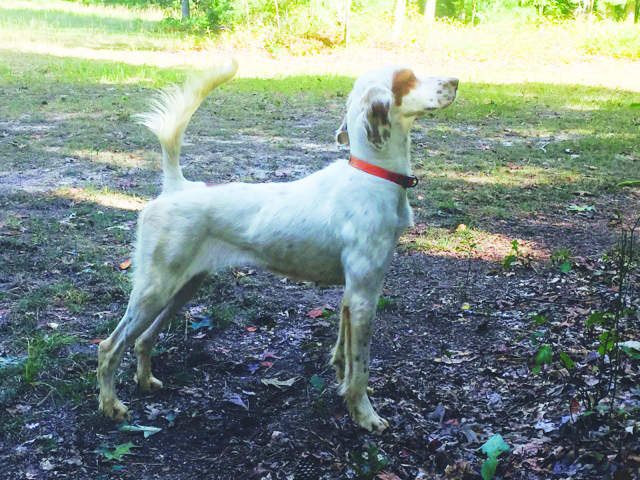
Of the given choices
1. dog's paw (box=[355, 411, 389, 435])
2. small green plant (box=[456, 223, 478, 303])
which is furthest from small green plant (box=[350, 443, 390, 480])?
small green plant (box=[456, 223, 478, 303])

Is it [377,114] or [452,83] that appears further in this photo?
[452,83]

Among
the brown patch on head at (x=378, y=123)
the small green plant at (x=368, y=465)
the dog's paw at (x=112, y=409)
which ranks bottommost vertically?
the dog's paw at (x=112, y=409)

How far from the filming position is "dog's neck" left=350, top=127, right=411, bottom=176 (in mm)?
3539

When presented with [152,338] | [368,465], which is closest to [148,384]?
[152,338]

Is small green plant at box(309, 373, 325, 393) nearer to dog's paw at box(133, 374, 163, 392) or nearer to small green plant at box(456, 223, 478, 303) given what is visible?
dog's paw at box(133, 374, 163, 392)

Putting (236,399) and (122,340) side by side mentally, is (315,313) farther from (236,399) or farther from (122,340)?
(122,340)

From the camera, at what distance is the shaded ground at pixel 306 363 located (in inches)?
125

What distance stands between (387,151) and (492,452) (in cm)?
155

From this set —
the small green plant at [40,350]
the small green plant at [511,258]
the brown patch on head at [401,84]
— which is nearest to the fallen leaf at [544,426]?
the brown patch on head at [401,84]

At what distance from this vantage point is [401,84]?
355cm

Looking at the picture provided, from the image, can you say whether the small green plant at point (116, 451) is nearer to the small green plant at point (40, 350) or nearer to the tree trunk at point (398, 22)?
the small green plant at point (40, 350)

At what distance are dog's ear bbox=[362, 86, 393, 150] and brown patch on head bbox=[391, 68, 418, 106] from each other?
64mm

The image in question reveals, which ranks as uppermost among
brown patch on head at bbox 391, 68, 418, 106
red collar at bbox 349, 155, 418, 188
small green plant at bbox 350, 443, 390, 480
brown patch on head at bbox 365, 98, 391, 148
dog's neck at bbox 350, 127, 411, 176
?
brown patch on head at bbox 391, 68, 418, 106

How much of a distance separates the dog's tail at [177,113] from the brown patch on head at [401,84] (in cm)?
86
